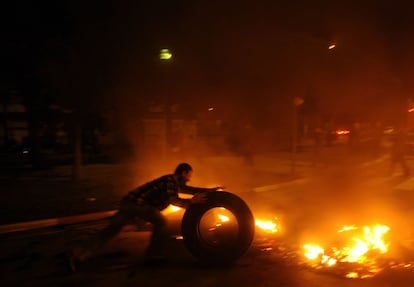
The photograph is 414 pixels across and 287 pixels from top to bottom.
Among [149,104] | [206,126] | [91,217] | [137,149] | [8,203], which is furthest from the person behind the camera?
[206,126]

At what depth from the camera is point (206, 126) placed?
1264 inches

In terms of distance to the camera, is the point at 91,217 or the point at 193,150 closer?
the point at 91,217


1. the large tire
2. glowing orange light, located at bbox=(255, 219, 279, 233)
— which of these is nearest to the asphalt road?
the large tire

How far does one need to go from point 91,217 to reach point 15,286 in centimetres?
393

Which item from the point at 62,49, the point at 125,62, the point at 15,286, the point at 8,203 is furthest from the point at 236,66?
the point at 15,286

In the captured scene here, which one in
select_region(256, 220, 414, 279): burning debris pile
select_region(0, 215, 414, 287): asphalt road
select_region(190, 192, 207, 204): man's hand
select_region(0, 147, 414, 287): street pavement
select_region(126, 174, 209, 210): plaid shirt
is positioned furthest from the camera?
select_region(190, 192, 207, 204): man's hand

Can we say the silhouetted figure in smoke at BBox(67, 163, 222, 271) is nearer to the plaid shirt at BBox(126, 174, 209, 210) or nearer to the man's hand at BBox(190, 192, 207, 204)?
the plaid shirt at BBox(126, 174, 209, 210)

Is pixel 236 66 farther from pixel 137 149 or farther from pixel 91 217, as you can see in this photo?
pixel 91 217

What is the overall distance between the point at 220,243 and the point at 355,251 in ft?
6.34

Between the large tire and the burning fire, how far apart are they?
0.98 metres

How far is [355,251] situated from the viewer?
6.67 meters

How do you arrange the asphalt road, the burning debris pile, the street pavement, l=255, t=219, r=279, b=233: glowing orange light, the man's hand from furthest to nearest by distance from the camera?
1. l=255, t=219, r=279, b=233: glowing orange light
2. the man's hand
3. the burning debris pile
4. the street pavement
5. the asphalt road

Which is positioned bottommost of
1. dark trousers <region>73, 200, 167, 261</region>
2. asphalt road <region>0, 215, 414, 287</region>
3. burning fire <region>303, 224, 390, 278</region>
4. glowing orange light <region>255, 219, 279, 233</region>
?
asphalt road <region>0, 215, 414, 287</region>

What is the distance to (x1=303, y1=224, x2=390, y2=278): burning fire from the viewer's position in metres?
6.19
